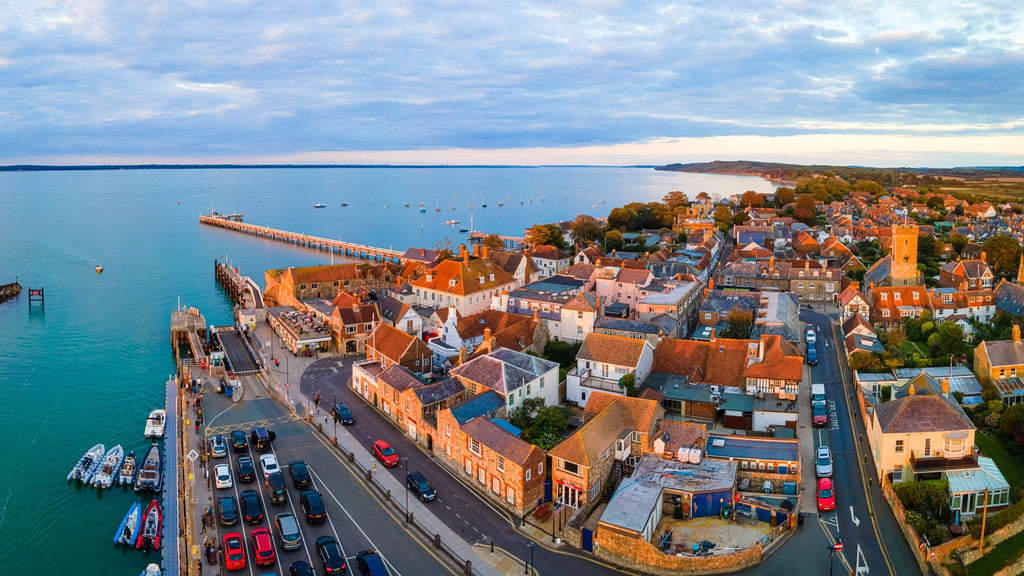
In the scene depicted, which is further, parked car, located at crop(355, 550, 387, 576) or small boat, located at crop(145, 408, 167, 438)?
small boat, located at crop(145, 408, 167, 438)

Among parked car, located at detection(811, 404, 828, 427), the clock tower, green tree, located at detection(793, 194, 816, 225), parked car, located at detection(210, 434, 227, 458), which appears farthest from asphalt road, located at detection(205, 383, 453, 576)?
green tree, located at detection(793, 194, 816, 225)

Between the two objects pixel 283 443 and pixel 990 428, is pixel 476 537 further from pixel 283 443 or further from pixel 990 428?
pixel 990 428

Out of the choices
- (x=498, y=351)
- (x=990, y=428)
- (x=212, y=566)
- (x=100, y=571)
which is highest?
(x=498, y=351)

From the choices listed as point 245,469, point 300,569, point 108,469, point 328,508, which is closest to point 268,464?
point 245,469

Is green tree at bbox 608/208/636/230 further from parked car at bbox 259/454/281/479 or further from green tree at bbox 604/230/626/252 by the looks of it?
parked car at bbox 259/454/281/479

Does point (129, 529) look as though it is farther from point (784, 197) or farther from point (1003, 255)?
point (784, 197)

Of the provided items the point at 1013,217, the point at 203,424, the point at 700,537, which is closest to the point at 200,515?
the point at 203,424
